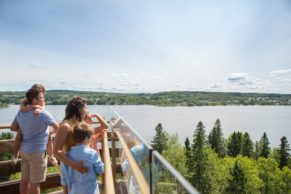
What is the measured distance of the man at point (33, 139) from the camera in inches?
155

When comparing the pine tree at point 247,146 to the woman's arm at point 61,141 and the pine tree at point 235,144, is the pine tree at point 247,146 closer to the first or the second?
the pine tree at point 235,144

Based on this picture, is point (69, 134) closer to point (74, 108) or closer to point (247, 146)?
point (74, 108)

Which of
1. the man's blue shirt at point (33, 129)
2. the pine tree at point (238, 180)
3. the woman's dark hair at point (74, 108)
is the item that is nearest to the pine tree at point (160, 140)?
the pine tree at point (238, 180)

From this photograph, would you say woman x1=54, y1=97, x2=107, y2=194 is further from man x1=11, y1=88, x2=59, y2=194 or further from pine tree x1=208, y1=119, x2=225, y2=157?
pine tree x1=208, y1=119, x2=225, y2=157

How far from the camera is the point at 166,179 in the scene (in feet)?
5.83

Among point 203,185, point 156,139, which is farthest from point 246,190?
point 156,139

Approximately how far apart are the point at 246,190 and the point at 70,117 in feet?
186

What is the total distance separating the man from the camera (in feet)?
12.9

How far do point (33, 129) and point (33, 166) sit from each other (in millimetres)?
500

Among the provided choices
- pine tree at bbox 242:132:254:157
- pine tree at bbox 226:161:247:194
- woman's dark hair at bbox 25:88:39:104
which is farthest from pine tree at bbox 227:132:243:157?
woman's dark hair at bbox 25:88:39:104

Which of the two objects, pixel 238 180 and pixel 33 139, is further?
pixel 238 180

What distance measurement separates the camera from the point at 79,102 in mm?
3676

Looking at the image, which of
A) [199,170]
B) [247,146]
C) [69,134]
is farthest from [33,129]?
[247,146]

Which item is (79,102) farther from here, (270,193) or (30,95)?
(270,193)
